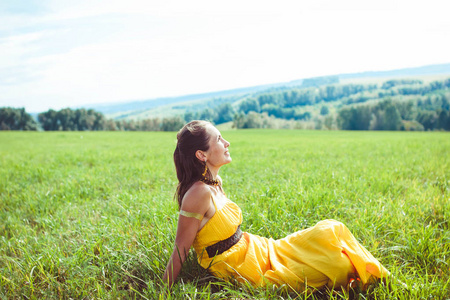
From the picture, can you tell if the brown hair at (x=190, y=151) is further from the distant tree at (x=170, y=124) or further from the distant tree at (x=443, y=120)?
the distant tree at (x=443, y=120)

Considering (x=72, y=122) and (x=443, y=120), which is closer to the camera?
(x=443, y=120)

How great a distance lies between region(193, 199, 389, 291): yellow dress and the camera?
2133 millimetres

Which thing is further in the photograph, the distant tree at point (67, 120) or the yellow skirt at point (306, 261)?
the distant tree at point (67, 120)

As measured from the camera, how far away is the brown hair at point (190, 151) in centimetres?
239

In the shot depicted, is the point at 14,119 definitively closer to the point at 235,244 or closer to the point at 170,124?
the point at 170,124

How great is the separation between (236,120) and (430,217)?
65950 millimetres

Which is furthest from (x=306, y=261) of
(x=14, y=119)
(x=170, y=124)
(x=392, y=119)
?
(x=392, y=119)

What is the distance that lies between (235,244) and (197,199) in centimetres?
55

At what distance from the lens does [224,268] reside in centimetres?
245

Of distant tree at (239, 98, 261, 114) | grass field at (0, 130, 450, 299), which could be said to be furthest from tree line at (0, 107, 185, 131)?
distant tree at (239, 98, 261, 114)

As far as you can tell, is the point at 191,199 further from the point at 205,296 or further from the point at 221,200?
the point at 205,296

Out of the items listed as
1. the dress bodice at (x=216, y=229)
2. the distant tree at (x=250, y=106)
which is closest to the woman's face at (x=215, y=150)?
the dress bodice at (x=216, y=229)

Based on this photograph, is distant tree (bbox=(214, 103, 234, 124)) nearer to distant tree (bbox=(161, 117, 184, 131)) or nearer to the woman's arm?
distant tree (bbox=(161, 117, 184, 131))

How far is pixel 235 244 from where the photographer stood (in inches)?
98.0
